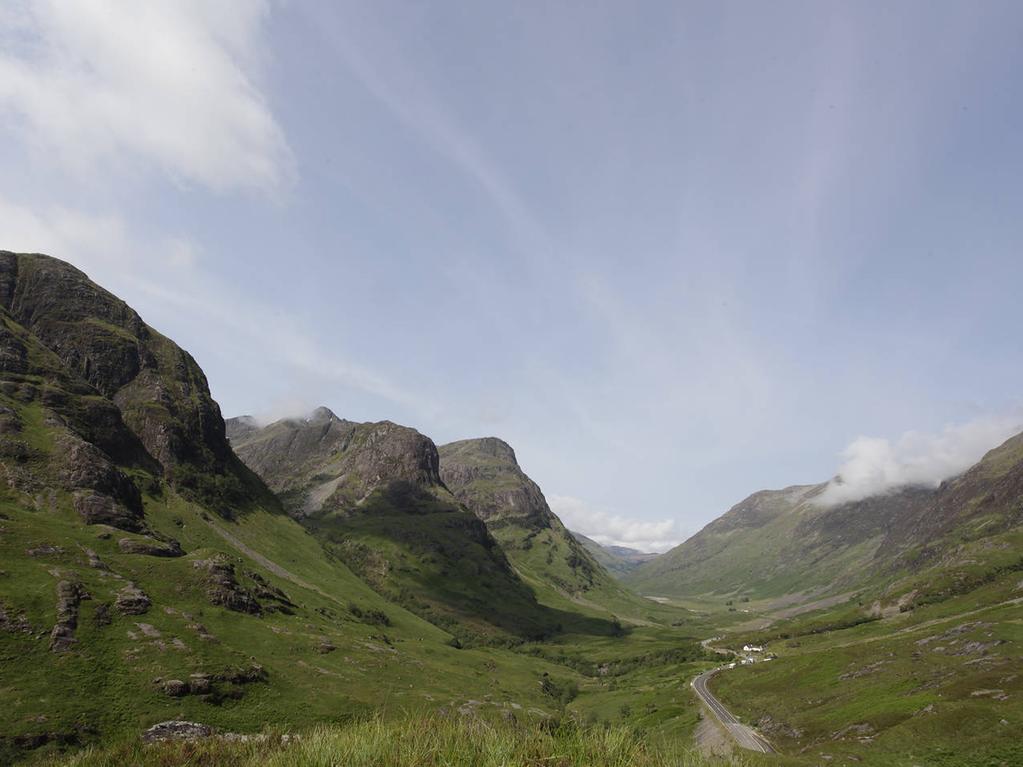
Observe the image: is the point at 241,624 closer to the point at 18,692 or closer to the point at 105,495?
the point at 18,692

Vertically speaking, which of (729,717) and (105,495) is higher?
(105,495)

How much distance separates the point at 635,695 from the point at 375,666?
301ft

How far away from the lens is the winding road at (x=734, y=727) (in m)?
95.1

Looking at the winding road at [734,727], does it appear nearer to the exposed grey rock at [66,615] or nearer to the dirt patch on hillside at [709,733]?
the dirt patch on hillside at [709,733]

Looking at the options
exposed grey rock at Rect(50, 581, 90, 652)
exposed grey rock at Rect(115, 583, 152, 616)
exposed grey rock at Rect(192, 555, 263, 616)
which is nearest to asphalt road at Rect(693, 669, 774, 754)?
exposed grey rock at Rect(50, 581, 90, 652)

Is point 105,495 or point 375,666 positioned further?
point 105,495

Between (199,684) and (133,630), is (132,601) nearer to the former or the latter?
(133,630)

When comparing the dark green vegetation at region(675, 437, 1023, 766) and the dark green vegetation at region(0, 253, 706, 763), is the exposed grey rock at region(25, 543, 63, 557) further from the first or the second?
the dark green vegetation at region(675, 437, 1023, 766)

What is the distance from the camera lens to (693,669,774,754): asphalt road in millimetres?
94875

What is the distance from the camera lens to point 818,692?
121 meters

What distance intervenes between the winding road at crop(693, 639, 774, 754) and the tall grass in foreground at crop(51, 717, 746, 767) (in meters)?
74.5

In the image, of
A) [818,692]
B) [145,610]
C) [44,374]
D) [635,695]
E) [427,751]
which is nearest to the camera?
[427,751]

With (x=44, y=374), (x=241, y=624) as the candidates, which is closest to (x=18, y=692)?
(x=241, y=624)

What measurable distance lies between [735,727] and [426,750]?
129 m
